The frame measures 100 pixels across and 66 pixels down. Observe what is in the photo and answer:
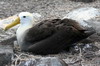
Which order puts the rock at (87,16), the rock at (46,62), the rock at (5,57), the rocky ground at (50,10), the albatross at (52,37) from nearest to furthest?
1. the rock at (46,62)
2. the rock at (5,57)
3. the rocky ground at (50,10)
4. the albatross at (52,37)
5. the rock at (87,16)

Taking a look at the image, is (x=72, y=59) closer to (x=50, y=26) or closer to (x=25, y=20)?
(x=50, y=26)

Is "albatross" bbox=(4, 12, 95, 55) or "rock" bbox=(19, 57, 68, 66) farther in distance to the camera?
"albatross" bbox=(4, 12, 95, 55)

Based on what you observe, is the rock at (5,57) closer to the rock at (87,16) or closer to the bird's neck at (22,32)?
the bird's neck at (22,32)

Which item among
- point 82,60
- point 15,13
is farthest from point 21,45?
point 15,13

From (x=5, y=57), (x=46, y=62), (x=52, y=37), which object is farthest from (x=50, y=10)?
(x=46, y=62)

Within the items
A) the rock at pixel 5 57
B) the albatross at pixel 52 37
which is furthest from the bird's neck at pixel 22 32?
the rock at pixel 5 57

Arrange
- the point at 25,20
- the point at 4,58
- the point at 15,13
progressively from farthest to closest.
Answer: the point at 15,13
the point at 25,20
the point at 4,58

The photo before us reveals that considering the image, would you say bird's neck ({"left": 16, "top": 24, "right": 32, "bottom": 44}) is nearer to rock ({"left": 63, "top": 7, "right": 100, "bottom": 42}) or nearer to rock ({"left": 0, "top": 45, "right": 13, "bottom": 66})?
rock ({"left": 0, "top": 45, "right": 13, "bottom": 66})

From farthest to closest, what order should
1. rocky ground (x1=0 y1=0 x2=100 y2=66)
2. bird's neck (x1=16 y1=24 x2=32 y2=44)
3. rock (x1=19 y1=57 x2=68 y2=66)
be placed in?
bird's neck (x1=16 y1=24 x2=32 y2=44)
rocky ground (x1=0 y1=0 x2=100 y2=66)
rock (x1=19 y1=57 x2=68 y2=66)

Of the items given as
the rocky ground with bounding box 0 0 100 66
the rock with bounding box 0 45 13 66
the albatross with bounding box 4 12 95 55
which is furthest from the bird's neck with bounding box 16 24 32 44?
the rock with bounding box 0 45 13 66

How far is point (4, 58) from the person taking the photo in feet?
21.2

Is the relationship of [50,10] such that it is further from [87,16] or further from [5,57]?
[5,57]

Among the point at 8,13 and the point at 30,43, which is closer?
the point at 30,43

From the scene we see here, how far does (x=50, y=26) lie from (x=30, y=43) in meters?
0.46
